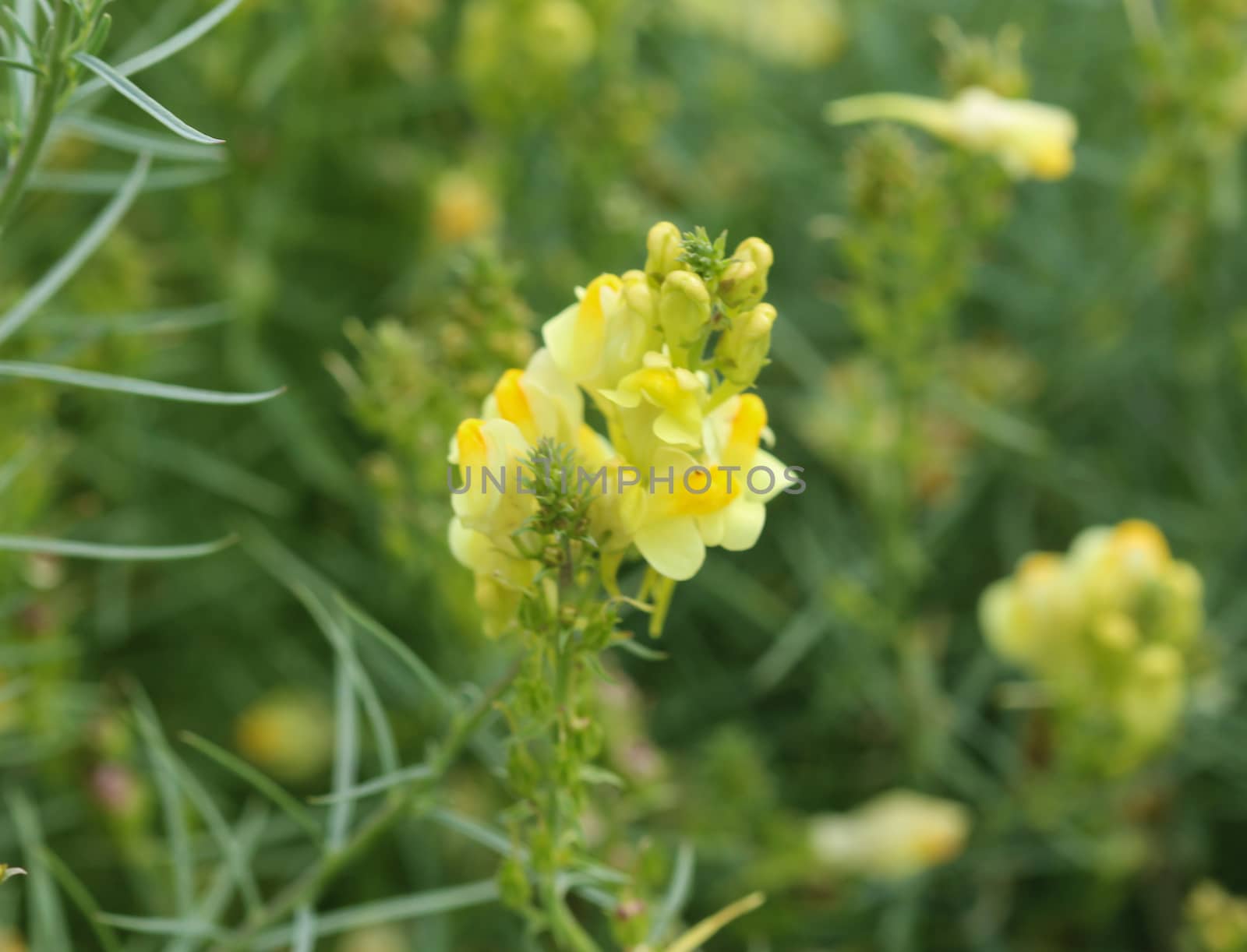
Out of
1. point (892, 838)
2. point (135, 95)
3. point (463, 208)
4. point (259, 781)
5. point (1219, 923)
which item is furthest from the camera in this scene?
point (463, 208)

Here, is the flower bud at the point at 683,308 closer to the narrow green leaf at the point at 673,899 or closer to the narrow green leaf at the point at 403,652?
the narrow green leaf at the point at 403,652

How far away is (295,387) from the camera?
1963mm

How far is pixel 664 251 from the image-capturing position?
71cm

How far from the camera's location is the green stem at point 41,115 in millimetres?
695

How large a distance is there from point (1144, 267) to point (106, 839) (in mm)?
1570

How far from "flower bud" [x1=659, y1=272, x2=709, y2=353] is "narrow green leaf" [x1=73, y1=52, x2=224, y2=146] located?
0.23m

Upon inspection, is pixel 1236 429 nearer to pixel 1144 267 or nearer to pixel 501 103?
pixel 1144 267

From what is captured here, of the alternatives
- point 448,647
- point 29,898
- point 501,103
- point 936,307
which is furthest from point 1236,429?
point 29,898

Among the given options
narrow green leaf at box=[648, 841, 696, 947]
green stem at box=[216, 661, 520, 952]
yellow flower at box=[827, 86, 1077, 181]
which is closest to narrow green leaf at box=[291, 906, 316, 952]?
green stem at box=[216, 661, 520, 952]

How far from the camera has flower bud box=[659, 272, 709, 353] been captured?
0.69 m

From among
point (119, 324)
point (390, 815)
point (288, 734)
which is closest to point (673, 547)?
point (390, 815)

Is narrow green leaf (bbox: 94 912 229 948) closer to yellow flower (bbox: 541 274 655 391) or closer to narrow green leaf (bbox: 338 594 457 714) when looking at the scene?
narrow green leaf (bbox: 338 594 457 714)

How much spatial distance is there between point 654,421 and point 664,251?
92mm

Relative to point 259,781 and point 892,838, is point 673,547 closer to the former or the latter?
point 259,781
